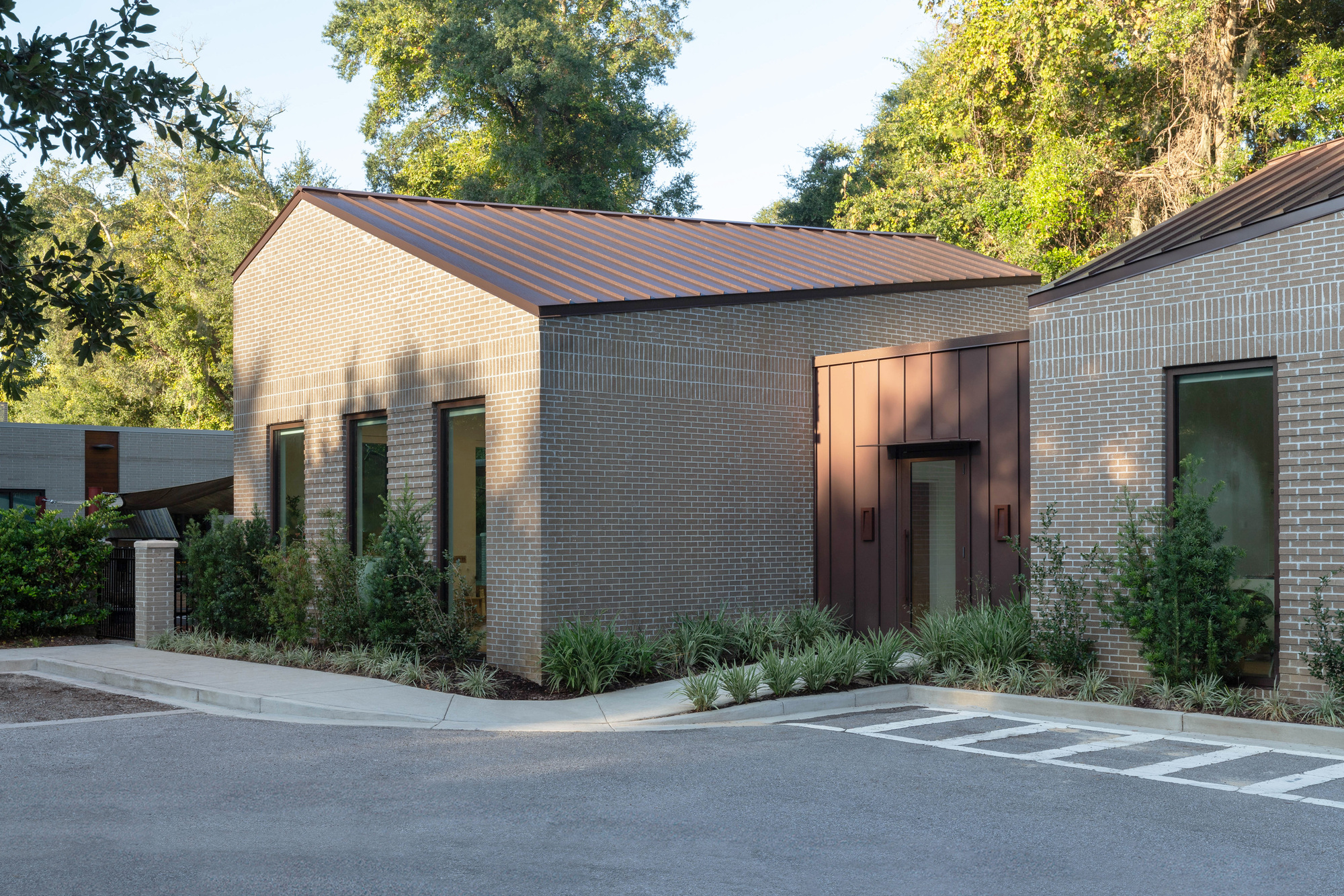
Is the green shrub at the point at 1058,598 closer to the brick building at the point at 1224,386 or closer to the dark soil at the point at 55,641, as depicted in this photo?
the brick building at the point at 1224,386

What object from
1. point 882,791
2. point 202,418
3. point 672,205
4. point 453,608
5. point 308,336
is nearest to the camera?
point 882,791

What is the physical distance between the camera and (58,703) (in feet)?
43.9

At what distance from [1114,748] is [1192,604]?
1.95 meters

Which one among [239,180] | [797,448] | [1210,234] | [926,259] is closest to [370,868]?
[1210,234]

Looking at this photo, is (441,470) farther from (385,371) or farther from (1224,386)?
(1224,386)

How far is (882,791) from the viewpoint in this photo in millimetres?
8352

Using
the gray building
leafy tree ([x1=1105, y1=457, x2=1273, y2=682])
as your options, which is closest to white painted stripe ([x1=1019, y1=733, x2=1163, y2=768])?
leafy tree ([x1=1105, y1=457, x2=1273, y2=682])

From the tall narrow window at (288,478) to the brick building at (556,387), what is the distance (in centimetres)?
4

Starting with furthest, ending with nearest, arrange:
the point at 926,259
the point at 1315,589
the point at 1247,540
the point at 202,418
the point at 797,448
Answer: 1. the point at 202,418
2. the point at 926,259
3. the point at 797,448
4. the point at 1247,540
5. the point at 1315,589

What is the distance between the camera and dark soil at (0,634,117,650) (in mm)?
18438

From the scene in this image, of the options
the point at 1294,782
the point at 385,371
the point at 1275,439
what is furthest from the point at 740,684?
the point at 385,371

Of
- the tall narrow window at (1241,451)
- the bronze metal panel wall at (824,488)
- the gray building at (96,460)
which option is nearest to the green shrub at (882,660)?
the bronze metal panel wall at (824,488)

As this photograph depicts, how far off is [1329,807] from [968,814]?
7.61 feet

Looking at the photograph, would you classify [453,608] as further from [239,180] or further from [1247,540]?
[239,180]
